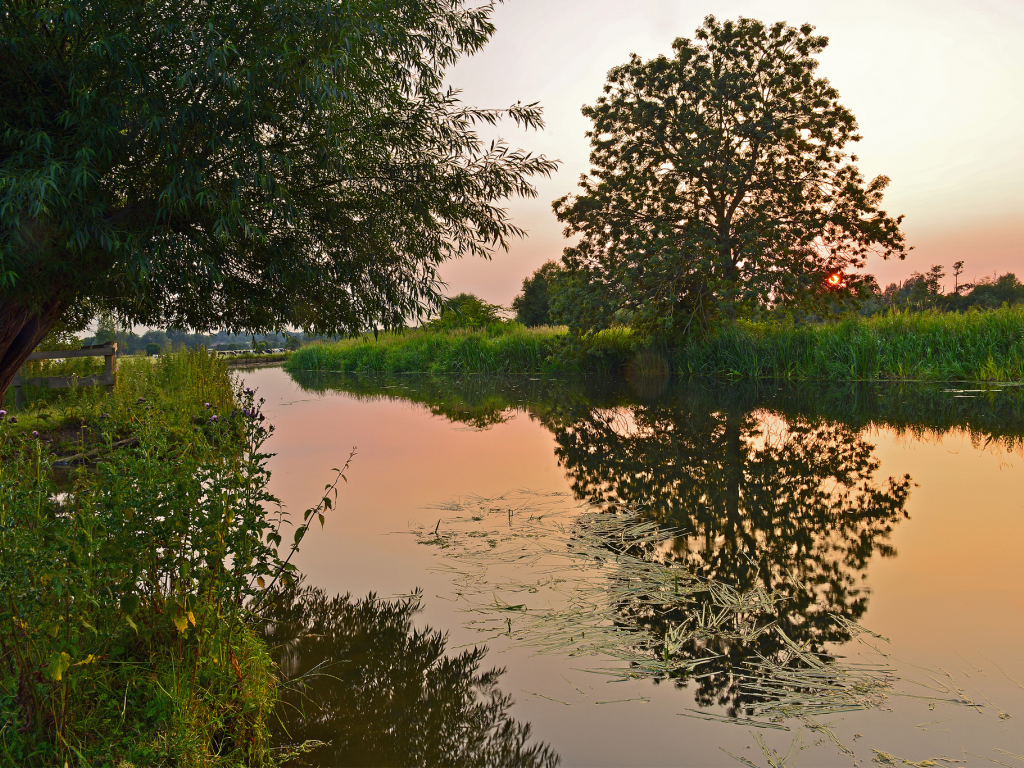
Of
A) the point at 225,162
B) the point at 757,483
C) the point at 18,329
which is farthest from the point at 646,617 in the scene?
the point at 18,329

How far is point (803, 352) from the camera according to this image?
19.1 meters

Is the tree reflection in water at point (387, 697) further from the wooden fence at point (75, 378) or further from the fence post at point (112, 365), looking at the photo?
the fence post at point (112, 365)

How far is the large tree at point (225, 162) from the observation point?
14.3 ft

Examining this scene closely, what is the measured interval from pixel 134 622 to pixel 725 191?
807 inches

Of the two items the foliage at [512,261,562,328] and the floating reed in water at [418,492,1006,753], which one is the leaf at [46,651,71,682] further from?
the foliage at [512,261,562,328]

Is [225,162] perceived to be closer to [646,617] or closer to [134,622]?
[134,622]

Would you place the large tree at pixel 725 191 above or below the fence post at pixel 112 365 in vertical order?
above

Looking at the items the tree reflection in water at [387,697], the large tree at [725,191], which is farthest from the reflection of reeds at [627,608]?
the large tree at [725,191]

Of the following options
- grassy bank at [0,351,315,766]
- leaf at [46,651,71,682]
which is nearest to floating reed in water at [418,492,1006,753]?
grassy bank at [0,351,315,766]

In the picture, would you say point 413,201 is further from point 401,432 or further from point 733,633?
point 401,432

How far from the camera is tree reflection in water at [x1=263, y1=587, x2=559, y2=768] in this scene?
7.82 feet

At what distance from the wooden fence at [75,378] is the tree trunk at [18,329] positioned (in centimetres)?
415

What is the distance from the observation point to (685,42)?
20.0m

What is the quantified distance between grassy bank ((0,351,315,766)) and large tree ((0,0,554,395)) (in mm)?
2527
